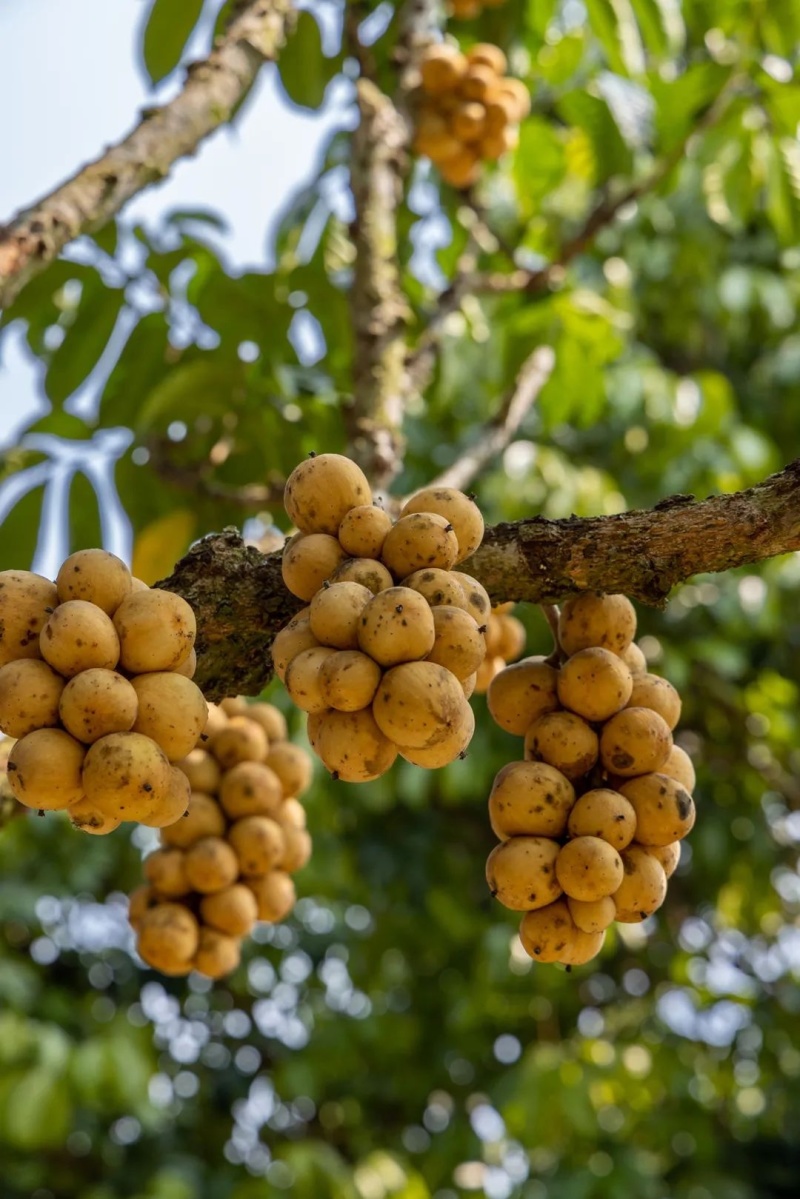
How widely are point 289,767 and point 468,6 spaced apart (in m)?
2.46

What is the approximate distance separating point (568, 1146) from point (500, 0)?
411cm

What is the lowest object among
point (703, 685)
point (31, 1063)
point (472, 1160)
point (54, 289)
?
point (472, 1160)

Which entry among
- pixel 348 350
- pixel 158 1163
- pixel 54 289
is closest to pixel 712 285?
pixel 348 350

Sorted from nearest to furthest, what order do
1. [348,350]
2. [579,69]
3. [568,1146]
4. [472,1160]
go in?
[348,350] → [579,69] → [568,1146] → [472,1160]

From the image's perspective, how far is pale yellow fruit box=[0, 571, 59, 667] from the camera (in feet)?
4.04

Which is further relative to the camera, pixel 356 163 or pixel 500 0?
pixel 500 0

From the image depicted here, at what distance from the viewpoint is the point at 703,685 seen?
4816 millimetres

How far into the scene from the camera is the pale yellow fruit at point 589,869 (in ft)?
4.30

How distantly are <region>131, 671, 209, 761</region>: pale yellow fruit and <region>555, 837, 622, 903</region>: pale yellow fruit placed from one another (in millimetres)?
441

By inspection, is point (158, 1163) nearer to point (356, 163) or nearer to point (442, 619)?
point (356, 163)

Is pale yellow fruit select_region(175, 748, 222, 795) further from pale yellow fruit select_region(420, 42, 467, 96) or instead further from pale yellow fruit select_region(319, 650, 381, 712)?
pale yellow fruit select_region(420, 42, 467, 96)

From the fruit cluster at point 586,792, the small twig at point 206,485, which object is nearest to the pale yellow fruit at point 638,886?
the fruit cluster at point 586,792

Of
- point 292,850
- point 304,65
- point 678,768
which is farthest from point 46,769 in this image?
point 304,65

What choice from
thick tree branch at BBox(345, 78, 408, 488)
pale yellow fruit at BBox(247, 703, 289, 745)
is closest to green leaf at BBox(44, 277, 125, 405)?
thick tree branch at BBox(345, 78, 408, 488)
